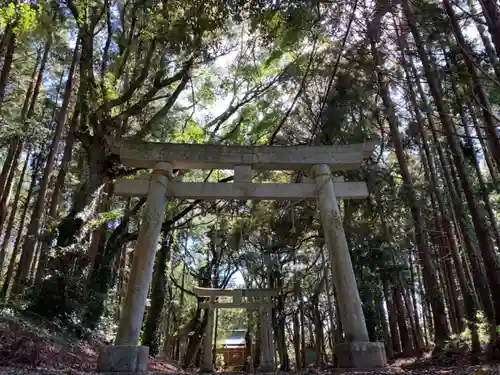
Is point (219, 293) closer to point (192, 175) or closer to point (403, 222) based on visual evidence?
point (192, 175)

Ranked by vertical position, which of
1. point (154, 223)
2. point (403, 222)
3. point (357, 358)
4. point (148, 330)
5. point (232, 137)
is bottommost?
point (357, 358)

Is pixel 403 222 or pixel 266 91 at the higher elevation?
pixel 266 91

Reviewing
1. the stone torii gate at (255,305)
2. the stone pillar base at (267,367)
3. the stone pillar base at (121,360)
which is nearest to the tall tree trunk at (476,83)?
the stone pillar base at (121,360)

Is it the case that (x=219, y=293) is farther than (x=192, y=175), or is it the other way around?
(x=219, y=293)

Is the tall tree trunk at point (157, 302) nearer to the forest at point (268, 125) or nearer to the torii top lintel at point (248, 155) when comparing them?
the forest at point (268, 125)

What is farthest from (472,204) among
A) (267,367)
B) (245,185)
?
(267,367)

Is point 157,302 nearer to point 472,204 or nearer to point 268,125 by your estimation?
point 268,125

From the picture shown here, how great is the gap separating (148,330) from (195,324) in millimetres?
4763

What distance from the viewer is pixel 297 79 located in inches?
330

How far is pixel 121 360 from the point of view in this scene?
3832 mm

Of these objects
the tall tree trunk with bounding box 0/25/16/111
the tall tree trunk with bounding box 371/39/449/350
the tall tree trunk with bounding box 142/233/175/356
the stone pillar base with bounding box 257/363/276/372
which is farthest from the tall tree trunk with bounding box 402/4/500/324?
the stone pillar base with bounding box 257/363/276/372

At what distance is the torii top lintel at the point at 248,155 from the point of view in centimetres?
520

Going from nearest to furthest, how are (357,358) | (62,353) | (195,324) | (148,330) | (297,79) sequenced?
(357,358), (62,353), (297,79), (148,330), (195,324)

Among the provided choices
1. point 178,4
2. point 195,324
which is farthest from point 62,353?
point 195,324
